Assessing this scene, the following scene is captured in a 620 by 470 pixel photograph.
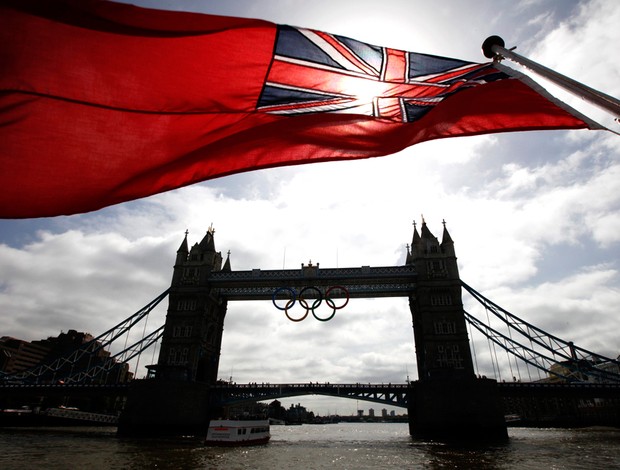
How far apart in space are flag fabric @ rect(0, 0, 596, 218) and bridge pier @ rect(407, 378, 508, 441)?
38.3 meters

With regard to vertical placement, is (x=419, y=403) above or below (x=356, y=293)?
below

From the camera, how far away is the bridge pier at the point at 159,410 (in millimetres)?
40250

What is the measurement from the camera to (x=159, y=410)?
1608 inches

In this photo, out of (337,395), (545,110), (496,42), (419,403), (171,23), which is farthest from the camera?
(337,395)

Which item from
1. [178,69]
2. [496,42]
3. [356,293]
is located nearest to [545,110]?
[496,42]

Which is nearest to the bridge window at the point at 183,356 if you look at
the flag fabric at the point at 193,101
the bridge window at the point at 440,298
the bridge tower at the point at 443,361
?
the bridge tower at the point at 443,361

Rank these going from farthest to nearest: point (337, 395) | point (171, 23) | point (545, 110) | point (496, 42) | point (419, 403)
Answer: point (337, 395) → point (419, 403) → point (545, 110) → point (496, 42) → point (171, 23)

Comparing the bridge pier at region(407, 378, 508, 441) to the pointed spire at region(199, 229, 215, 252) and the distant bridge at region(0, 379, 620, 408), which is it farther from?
the pointed spire at region(199, 229, 215, 252)

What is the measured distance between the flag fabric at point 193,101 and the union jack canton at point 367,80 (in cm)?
2

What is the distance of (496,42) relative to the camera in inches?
212

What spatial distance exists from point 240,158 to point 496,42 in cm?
407

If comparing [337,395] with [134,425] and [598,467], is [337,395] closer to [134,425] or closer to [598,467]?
[134,425]

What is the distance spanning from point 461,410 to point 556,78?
1581 inches

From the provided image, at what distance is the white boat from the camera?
36.0 metres
